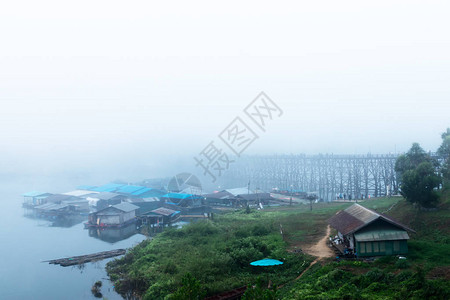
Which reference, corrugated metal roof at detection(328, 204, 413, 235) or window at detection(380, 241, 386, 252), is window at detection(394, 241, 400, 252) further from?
corrugated metal roof at detection(328, 204, 413, 235)

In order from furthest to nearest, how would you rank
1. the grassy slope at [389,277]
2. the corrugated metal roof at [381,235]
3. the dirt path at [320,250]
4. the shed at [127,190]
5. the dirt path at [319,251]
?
the shed at [127,190] → the dirt path at [320,250] → the dirt path at [319,251] → the corrugated metal roof at [381,235] → the grassy slope at [389,277]

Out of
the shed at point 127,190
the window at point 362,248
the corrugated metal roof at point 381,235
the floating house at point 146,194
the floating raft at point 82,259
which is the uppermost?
the corrugated metal roof at point 381,235

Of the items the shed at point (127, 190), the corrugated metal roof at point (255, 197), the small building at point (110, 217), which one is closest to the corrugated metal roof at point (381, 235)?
the small building at point (110, 217)

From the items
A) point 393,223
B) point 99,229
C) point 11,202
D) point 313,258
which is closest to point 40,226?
point 99,229

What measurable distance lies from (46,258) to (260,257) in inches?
629

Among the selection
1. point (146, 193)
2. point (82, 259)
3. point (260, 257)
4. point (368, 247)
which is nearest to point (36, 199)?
point (146, 193)

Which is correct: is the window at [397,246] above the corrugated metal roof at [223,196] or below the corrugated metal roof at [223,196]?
above

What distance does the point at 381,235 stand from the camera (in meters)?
13.4

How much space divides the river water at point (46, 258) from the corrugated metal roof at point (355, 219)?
11377 mm

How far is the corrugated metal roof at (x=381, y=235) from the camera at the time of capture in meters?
13.2

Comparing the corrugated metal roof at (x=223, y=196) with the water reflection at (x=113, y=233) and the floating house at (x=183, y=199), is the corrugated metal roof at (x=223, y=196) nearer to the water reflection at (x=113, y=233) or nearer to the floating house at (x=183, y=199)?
the floating house at (x=183, y=199)

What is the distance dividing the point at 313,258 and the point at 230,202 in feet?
83.5

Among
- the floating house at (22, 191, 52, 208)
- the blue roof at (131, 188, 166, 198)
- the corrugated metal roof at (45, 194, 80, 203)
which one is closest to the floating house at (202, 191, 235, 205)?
the blue roof at (131, 188, 166, 198)

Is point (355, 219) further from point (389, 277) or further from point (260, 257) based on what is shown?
point (260, 257)
